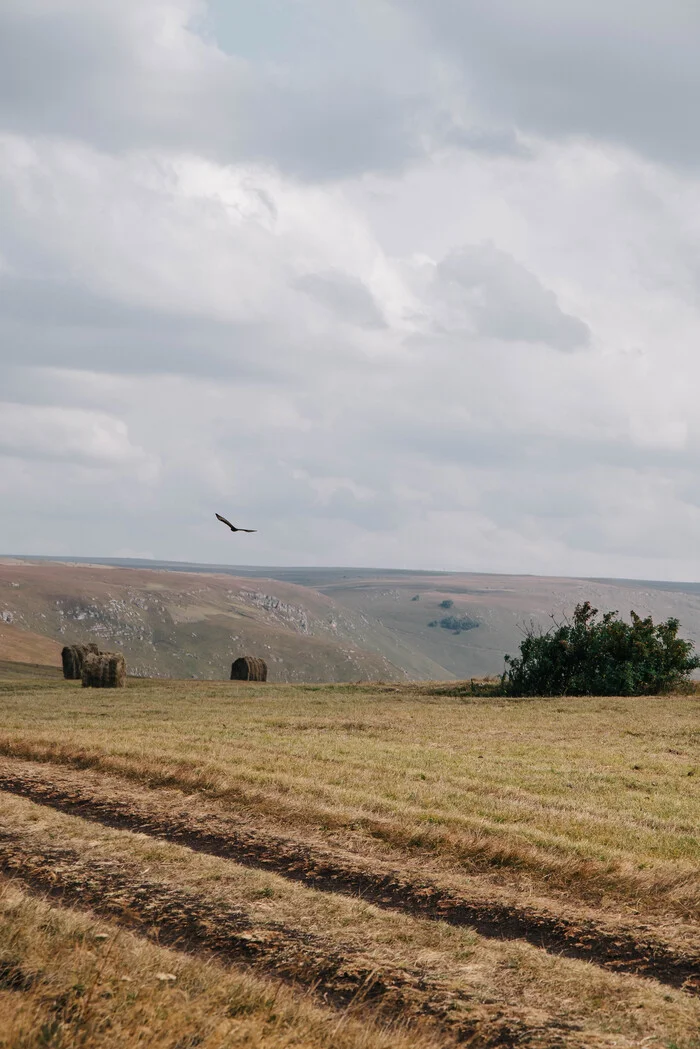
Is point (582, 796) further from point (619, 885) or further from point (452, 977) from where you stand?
point (452, 977)

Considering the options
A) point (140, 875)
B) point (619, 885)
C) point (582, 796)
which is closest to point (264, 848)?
point (140, 875)

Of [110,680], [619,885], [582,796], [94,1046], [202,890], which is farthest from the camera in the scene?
[110,680]

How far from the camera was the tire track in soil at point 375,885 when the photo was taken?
968 cm

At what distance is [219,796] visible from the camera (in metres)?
16.1

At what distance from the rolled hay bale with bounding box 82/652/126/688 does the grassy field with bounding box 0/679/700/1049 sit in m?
22.9

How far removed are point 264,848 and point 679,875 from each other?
544cm

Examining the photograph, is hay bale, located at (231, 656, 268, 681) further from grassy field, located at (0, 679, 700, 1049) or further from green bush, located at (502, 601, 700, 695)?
grassy field, located at (0, 679, 700, 1049)

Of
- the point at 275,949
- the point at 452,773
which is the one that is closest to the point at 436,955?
the point at 275,949

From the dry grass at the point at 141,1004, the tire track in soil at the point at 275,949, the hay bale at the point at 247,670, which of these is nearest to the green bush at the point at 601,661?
the hay bale at the point at 247,670

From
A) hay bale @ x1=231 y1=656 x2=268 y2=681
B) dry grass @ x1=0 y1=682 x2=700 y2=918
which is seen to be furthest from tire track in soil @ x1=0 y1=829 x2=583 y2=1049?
hay bale @ x1=231 y1=656 x2=268 y2=681

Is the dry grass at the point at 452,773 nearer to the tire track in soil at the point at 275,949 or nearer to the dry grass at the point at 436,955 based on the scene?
the dry grass at the point at 436,955

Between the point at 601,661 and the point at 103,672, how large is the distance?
78.3 ft

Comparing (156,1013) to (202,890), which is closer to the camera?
(156,1013)

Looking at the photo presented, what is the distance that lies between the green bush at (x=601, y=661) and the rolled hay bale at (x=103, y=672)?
61.3 feet
